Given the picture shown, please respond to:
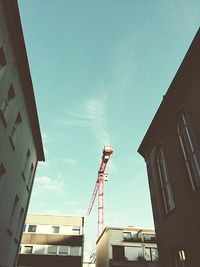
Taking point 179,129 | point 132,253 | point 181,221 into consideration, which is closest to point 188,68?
point 179,129

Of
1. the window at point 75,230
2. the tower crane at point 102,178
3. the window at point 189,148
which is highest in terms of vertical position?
the tower crane at point 102,178

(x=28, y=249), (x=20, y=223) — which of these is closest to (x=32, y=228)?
(x=28, y=249)

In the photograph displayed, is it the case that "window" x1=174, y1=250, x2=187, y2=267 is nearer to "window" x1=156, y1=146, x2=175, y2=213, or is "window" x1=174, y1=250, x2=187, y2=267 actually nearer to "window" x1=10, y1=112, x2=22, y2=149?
"window" x1=156, y1=146, x2=175, y2=213

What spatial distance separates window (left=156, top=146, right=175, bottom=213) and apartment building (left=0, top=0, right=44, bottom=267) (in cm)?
873

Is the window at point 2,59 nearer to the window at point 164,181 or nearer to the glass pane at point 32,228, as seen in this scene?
the window at point 164,181

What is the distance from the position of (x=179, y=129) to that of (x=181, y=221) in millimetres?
4743

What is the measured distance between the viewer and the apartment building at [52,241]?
29188 mm

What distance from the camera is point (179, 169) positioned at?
1196 cm

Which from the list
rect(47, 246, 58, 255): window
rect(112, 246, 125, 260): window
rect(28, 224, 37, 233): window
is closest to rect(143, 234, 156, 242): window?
rect(112, 246, 125, 260): window

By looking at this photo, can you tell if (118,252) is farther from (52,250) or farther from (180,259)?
(180,259)

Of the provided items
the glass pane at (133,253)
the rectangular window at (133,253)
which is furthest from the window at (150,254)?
the glass pane at (133,253)

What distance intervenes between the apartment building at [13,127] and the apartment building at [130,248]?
2327 centimetres

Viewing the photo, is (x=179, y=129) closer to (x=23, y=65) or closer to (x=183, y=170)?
(x=183, y=170)

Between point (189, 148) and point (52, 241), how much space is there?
25949mm
